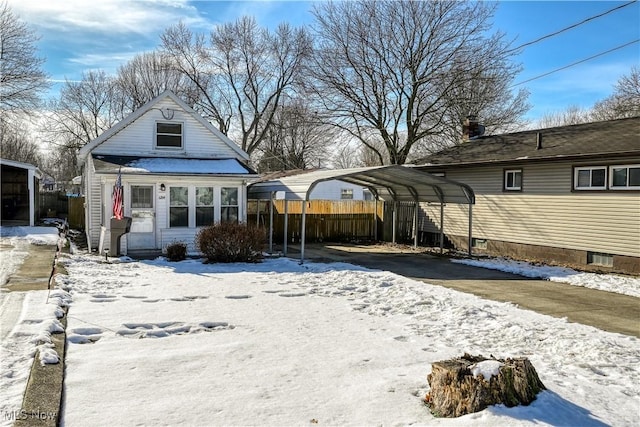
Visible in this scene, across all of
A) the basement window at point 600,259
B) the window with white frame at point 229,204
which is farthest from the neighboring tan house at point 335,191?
the basement window at point 600,259

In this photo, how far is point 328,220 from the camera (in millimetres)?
22047

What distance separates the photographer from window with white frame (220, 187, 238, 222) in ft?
55.5

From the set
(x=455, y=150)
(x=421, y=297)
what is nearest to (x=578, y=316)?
(x=421, y=297)

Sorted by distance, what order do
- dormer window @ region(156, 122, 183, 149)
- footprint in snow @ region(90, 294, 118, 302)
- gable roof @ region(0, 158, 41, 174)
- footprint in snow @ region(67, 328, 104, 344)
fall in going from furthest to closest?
gable roof @ region(0, 158, 41, 174)
dormer window @ region(156, 122, 183, 149)
footprint in snow @ region(90, 294, 118, 302)
footprint in snow @ region(67, 328, 104, 344)

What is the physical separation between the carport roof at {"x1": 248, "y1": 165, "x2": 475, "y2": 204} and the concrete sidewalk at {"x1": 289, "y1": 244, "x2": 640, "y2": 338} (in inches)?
87.3

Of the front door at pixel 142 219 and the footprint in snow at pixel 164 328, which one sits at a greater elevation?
the front door at pixel 142 219

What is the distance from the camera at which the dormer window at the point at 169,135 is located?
17578 mm

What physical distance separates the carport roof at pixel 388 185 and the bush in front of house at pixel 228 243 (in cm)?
175

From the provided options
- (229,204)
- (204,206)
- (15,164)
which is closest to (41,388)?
(204,206)

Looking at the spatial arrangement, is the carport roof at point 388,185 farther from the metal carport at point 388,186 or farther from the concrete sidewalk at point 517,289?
the concrete sidewalk at point 517,289

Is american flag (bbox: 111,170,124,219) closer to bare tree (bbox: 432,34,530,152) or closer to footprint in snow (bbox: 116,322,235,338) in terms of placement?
footprint in snow (bbox: 116,322,235,338)

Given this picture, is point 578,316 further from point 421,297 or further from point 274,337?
point 274,337

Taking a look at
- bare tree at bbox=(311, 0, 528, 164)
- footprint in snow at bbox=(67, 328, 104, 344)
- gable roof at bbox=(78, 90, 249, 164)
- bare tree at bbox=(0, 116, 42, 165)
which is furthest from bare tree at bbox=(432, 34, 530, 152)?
bare tree at bbox=(0, 116, 42, 165)

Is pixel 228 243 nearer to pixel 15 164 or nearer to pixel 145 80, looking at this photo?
pixel 15 164
